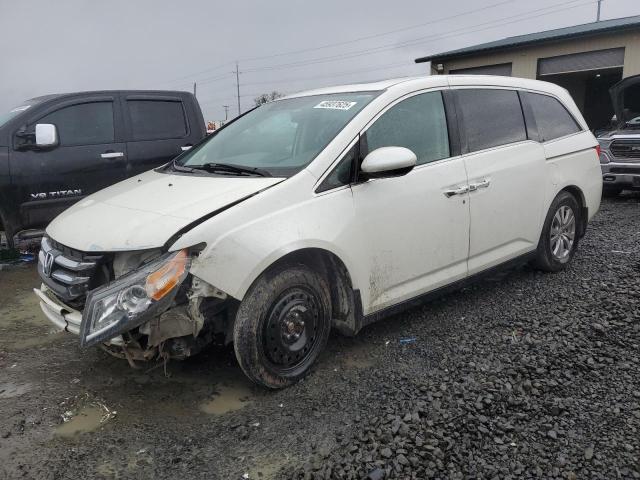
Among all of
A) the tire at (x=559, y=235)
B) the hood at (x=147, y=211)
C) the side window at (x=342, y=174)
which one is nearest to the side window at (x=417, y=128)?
the side window at (x=342, y=174)

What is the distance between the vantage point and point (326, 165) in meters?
3.09

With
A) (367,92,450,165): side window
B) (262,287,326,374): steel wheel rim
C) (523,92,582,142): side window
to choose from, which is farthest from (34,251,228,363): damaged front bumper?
(523,92,582,142): side window

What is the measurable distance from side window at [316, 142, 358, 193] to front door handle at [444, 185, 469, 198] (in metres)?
0.79

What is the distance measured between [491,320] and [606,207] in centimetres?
628

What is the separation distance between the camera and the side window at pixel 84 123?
225 inches

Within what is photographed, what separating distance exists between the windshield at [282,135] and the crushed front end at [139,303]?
0.86 m

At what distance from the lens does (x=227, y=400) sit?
117 inches

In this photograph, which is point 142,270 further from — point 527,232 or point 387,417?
point 527,232

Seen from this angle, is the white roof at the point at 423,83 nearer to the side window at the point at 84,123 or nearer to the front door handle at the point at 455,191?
the front door handle at the point at 455,191

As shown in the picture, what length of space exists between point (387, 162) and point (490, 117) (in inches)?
59.0

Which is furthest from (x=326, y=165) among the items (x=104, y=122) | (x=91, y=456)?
(x=104, y=122)

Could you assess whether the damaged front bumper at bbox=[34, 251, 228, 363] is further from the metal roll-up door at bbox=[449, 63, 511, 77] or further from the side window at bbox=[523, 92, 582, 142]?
the metal roll-up door at bbox=[449, 63, 511, 77]

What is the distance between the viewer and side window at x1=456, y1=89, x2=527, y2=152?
3.92m

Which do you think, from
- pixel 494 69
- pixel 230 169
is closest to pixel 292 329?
pixel 230 169
